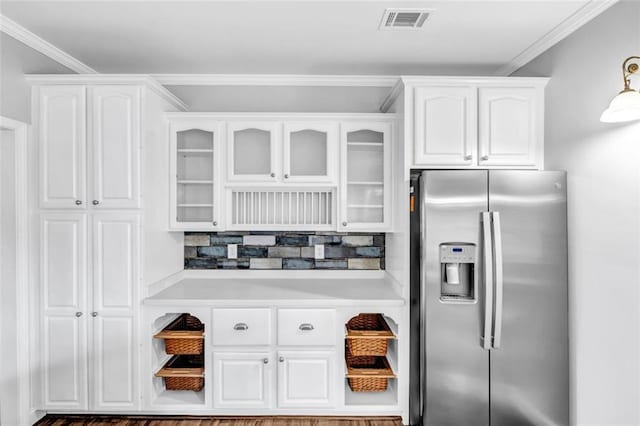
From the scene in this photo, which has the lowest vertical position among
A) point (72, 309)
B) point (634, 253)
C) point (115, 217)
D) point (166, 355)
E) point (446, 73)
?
point (166, 355)

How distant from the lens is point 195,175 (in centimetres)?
308

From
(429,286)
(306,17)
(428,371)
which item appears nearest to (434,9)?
(306,17)

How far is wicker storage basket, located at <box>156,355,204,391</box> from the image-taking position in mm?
2715

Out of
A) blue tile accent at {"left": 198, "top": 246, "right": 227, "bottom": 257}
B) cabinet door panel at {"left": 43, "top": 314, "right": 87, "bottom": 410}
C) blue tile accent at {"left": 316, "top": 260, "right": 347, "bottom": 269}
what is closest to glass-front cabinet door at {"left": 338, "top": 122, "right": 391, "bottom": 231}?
blue tile accent at {"left": 316, "top": 260, "right": 347, "bottom": 269}

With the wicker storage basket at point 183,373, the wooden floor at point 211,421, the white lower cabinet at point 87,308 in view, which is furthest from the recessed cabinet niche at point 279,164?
the wooden floor at point 211,421

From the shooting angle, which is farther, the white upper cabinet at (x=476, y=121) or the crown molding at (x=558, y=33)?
the white upper cabinet at (x=476, y=121)

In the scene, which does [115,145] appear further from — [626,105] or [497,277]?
[626,105]

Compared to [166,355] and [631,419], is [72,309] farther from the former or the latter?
[631,419]

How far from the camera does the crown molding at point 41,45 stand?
2.32 metres

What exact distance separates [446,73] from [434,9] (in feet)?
3.56

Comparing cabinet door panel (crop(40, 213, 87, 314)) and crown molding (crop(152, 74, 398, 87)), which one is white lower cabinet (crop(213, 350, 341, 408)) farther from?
crown molding (crop(152, 74, 398, 87))

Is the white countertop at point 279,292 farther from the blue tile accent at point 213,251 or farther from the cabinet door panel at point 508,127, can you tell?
the cabinet door panel at point 508,127

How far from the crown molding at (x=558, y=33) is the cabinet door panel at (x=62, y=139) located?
309 centimetres

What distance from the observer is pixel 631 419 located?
1973mm
